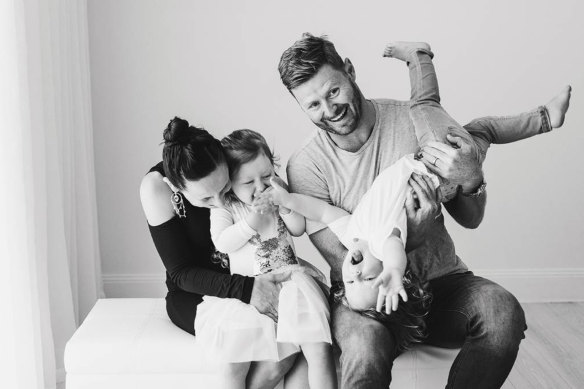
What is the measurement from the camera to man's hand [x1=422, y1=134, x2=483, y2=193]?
1.92 metres

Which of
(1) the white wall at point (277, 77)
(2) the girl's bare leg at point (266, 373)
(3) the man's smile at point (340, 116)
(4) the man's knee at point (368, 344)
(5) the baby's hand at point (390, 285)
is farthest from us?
(1) the white wall at point (277, 77)

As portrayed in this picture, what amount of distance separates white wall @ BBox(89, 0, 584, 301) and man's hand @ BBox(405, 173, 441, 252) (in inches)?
71.6

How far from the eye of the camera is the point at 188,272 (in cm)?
215

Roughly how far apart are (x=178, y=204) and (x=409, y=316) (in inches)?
29.5

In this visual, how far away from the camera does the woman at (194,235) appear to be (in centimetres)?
201

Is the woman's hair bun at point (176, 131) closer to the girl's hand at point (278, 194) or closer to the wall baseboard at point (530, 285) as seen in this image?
the girl's hand at point (278, 194)

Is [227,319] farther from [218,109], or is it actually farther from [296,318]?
[218,109]

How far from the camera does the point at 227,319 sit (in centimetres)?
201

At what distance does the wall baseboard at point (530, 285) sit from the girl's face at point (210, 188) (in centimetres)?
186

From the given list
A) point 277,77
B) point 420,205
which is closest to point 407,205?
point 420,205

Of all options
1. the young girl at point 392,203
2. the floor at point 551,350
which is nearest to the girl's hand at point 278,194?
the young girl at point 392,203

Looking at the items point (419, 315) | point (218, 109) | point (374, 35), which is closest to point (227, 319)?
point (419, 315)

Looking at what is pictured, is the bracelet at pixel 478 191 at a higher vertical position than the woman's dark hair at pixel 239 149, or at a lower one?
lower

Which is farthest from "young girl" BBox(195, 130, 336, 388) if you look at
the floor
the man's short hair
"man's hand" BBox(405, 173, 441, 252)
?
the floor
